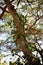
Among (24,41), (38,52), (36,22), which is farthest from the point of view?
(36,22)

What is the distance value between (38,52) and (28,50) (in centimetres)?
30

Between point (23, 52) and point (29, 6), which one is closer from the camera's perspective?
point (23, 52)

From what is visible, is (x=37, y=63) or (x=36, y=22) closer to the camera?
(x=37, y=63)

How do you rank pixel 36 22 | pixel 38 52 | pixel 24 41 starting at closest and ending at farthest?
pixel 24 41
pixel 38 52
pixel 36 22

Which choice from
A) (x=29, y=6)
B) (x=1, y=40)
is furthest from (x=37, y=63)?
(x=29, y=6)

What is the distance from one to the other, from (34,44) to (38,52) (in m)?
0.19

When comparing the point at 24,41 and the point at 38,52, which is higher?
the point at 24,41

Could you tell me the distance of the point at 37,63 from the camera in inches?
137

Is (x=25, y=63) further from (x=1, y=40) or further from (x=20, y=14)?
(x=20, y=14)

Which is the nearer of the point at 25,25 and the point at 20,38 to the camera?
the point at 20,38

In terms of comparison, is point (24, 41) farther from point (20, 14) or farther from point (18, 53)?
point (20, 14)

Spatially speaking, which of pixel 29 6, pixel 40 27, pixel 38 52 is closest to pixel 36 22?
pixel 40 27

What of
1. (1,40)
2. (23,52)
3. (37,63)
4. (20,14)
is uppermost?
(20,14)

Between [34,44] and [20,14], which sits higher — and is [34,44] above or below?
below
